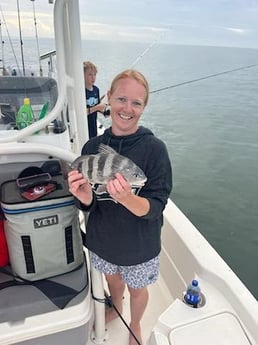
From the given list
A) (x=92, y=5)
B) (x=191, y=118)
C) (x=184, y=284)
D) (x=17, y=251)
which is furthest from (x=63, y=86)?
(x=191, y=118)

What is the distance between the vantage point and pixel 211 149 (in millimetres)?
7578

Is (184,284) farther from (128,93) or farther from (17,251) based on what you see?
(128,93)

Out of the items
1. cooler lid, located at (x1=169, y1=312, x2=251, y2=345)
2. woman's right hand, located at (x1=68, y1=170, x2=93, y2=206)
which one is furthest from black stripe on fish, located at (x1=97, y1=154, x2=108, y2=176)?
cooler lid, located at (x1=169, y1=312, x2=251, y2=345)

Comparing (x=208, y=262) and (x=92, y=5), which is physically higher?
(x=92, y=5)

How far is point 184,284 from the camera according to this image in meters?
1.85

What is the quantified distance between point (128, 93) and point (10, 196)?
67cm

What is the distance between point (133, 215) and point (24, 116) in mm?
809

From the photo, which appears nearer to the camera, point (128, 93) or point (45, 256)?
point (128, 93)

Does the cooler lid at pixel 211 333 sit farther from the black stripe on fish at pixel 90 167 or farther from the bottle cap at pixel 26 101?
the bottle cap at pixel 26 101

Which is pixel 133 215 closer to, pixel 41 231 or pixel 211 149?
pixel 41 231

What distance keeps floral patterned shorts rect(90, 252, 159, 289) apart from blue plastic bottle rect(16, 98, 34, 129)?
72 centimetres

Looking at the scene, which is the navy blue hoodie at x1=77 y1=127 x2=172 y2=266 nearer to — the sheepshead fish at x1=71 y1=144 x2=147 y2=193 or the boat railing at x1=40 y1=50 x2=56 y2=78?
the sheepshead fish at x1=71 y1=144 x2=147 y2=193

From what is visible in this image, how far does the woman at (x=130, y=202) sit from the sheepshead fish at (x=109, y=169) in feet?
0.23

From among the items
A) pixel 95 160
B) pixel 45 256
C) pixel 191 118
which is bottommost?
pixel 191 118
